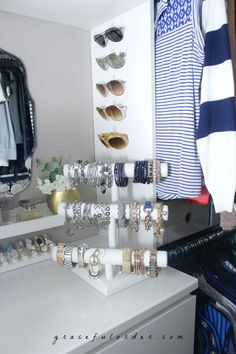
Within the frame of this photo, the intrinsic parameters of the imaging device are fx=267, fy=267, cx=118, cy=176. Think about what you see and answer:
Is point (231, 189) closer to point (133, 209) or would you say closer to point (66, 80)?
point (133, 209)

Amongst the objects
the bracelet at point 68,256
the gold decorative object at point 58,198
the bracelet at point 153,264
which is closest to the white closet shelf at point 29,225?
the gold decorative object at point 58,198

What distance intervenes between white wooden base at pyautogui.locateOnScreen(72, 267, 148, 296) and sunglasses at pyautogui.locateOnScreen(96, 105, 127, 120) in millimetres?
606

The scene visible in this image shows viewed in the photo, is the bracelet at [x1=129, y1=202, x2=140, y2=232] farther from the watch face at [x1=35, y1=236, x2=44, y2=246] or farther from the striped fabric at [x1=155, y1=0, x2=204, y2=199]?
the watch face at [x1=35, y1=236, x2=44, y2=246]

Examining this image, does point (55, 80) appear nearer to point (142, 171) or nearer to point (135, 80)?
point (135, 80)

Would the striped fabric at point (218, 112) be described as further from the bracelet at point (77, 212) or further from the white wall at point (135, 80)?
the bracelet at point (77, 212)

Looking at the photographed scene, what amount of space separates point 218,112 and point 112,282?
2.12ft

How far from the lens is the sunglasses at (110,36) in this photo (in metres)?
1.06

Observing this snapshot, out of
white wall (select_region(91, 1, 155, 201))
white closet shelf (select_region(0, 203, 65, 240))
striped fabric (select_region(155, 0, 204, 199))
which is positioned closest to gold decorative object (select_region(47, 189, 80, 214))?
white closet shelf (select_region(0, 203, 65, 240))

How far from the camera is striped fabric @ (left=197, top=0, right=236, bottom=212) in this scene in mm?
812

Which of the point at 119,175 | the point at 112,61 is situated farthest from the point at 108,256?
the point at 112,61

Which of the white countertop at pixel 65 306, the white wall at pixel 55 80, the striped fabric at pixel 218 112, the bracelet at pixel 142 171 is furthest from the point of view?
the white wall at pixel 55 80

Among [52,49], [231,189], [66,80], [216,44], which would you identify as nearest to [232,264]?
[231,189]

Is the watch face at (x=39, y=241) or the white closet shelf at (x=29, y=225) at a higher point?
the white closet shelf at (x=29, y=225)

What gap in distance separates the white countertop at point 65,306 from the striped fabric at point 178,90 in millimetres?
346
